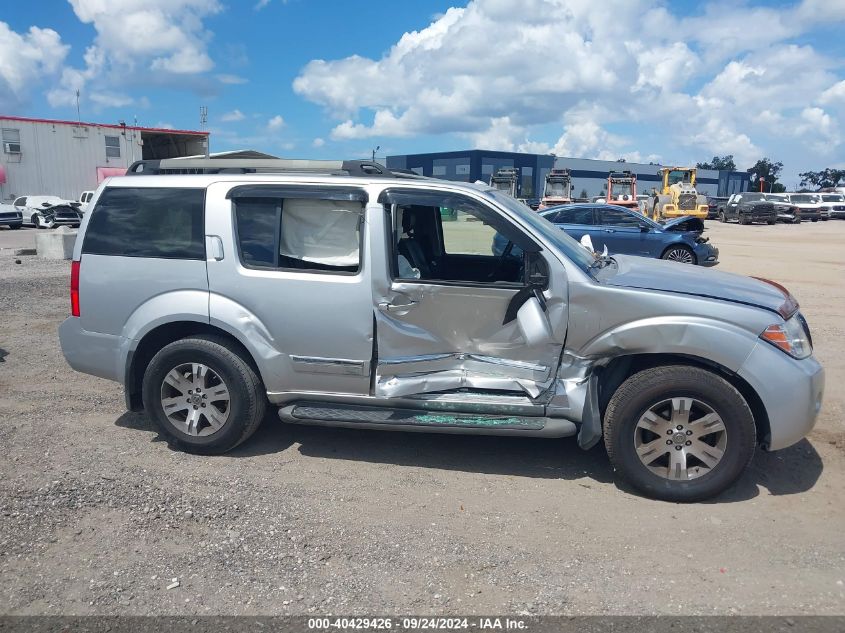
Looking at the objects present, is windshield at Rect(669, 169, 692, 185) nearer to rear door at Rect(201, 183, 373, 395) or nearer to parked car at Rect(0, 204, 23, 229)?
parked car at Rect(0, 204, 23, 229)

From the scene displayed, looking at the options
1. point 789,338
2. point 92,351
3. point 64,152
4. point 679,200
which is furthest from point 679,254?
point 64,152

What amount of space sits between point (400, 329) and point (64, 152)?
39841mm

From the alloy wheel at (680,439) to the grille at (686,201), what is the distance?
34.6 metres

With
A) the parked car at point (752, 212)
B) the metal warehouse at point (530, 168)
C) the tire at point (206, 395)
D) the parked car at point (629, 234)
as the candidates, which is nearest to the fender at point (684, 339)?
the tire at point (206, 395)

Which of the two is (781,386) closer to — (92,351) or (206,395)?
(206,395)

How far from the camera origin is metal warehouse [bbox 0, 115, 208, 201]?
36.1 meters

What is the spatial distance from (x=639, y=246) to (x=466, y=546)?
13632 mm

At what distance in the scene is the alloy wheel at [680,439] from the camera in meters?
4.01

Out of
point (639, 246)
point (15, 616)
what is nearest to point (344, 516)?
point (15, 616)

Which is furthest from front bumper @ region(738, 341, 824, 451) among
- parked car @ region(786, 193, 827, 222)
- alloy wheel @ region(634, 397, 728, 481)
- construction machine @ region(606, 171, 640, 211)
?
parked car @ region(786, 193, 827, 222)

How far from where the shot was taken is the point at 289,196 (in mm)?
4551

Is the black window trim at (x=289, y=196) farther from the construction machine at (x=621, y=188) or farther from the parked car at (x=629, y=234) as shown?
the construction machine at (x=621, y=188)

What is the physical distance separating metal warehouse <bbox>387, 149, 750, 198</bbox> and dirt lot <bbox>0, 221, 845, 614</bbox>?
6093cm

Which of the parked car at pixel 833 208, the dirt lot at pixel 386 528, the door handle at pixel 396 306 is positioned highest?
the parked car at pixel 833 208
